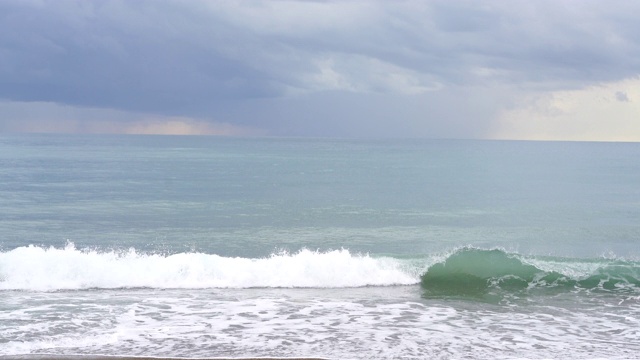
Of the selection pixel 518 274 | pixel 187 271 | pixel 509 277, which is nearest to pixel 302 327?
pixel 187 271

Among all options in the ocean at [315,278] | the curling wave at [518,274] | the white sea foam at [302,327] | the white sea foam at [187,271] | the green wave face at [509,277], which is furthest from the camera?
the curling wave at [518,274]

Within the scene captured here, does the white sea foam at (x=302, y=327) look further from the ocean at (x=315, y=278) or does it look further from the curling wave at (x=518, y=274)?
the curling wave at (x=518, y=274)

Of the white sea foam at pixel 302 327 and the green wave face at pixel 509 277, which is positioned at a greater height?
the green wave face at pixel 509 277

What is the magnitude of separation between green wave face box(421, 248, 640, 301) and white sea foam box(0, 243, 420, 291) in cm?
129

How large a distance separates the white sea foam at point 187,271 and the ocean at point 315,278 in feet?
0.19

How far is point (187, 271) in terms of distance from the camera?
21531 mm

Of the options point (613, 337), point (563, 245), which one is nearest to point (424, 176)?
point (563, 245)

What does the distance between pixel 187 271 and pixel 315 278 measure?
3.99m

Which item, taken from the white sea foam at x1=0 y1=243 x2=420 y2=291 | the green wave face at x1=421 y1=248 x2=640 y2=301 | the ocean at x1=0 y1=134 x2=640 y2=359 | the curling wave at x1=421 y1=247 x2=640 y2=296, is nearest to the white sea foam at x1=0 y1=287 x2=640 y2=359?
the ocean at x1=0 y1=134 x2=640 y2=359

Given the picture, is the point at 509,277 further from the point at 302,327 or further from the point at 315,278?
the point at 302,327

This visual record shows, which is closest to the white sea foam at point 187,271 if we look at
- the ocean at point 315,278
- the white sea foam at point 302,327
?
the ocean at point 315,278

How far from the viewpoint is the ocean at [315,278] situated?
14.2m

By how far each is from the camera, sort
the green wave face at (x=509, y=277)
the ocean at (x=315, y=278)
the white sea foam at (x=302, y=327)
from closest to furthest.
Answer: the white sea foam at (x=302, y=327), the ocean at (x=315, y=278), the green wave face at (x=509, y=277)

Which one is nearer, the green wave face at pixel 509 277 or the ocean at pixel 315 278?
the ocean at pixel 315 278
